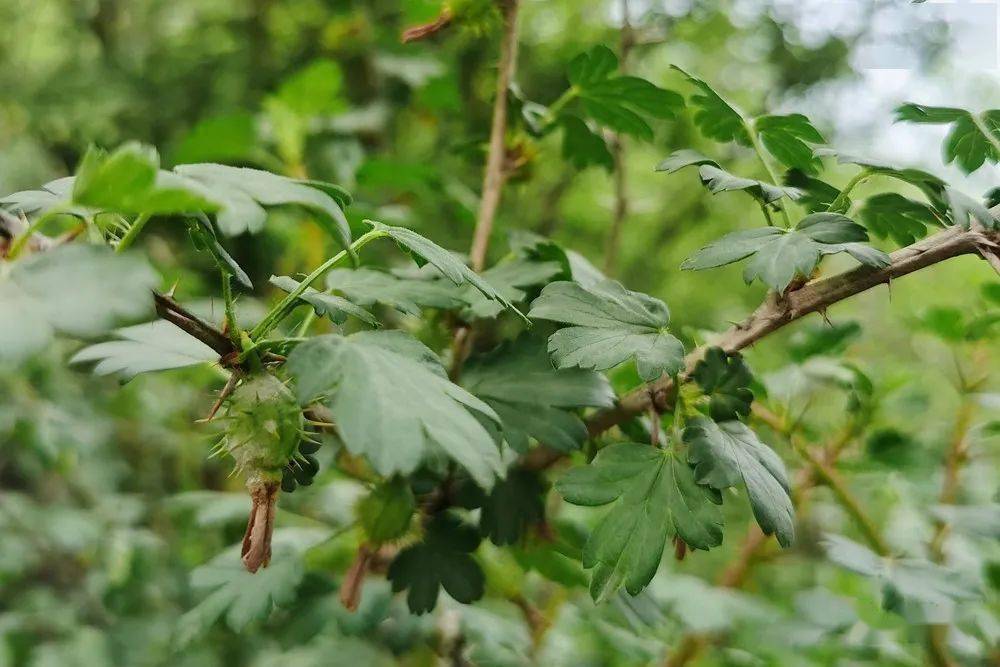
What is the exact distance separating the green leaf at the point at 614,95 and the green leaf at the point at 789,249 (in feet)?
0.59

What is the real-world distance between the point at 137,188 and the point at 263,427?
0.44 feet

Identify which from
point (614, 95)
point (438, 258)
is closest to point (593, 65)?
point (614, 95)

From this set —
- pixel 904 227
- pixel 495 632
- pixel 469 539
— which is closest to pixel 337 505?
pixel 495 632

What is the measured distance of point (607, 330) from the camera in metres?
0.42

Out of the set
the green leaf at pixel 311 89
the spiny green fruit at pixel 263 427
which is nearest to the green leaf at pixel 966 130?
the spiny green fruit at pixel 263 427

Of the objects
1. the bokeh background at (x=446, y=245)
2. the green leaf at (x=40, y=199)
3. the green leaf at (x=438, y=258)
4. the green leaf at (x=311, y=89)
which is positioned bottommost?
the bokeh background at (x=446, y=245)

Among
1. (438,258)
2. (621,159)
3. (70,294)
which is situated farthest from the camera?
(621,159)

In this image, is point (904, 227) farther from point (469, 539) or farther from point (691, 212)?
point (691, 212)

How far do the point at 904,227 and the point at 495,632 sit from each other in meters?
0.47

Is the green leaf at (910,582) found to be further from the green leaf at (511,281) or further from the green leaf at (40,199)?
Result: the green leaf at (40,199)

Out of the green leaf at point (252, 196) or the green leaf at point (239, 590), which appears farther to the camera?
the green leaf at point (239, 590)

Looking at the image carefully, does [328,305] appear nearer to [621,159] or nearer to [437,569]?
[437,569]

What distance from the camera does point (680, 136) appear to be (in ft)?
3.98

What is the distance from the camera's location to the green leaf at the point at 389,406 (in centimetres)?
31
